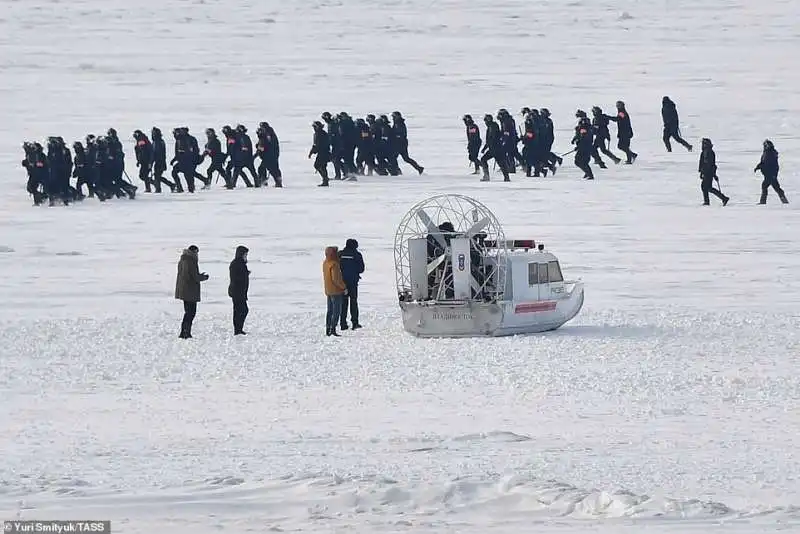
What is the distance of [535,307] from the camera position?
53.9ft

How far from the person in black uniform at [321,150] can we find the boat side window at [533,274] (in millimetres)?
12586

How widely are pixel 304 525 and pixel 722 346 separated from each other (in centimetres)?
751

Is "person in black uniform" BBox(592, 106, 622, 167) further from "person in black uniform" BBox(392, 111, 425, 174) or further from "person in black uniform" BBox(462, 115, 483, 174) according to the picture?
"person in black uniform" BBox(392, 111, 425, 174)

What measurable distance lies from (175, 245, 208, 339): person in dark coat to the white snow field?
7.1 inches

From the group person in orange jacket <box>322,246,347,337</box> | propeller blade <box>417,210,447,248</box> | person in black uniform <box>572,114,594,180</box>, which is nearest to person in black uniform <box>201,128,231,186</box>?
person in black uniform <box>572,114,594,180</box>

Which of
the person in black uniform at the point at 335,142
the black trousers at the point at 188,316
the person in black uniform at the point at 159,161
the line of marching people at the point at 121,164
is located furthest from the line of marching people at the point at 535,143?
the black trousers at the point at 188,316

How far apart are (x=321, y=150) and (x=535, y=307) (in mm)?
12911

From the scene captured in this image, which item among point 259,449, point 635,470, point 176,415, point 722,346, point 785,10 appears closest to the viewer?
point 635,470

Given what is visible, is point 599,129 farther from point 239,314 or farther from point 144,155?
point 239,314

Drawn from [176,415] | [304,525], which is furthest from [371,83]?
[304,525]

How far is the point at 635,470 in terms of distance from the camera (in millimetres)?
10328

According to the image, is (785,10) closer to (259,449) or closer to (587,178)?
(587,178)

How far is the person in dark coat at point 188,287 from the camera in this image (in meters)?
16.2

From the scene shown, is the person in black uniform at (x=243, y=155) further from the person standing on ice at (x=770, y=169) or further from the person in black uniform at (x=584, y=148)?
the person standing on ice at (x=770, y=169)
